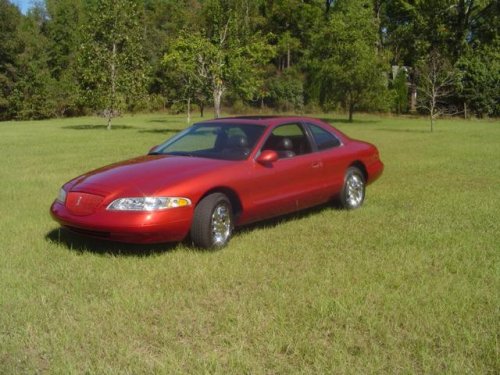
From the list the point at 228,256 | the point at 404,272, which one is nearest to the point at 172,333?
the point at 228,256

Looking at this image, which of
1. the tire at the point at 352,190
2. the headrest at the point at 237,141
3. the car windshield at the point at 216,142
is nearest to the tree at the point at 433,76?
the tire at the point at 352,190

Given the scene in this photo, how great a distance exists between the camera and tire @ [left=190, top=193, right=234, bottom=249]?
6070mm

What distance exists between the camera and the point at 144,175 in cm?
625

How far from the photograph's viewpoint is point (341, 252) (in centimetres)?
614

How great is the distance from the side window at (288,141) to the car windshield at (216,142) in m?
0.21

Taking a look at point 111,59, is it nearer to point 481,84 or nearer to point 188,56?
point 188,56

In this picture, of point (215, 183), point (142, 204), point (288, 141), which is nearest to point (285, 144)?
point (288, 141)

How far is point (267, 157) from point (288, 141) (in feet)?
2.96

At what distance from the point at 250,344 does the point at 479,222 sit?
4.70 meters

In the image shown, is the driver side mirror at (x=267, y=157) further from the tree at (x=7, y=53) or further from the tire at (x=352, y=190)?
the tree at (x=7, y=53)

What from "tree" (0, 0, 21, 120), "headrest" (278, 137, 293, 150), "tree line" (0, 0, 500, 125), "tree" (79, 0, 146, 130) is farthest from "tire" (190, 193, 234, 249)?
"tree" (0, 0, 21, 120)

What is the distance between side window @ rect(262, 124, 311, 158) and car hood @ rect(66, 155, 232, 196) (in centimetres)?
92

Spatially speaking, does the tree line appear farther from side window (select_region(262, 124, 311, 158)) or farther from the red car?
side window (select_region(262, 124, 311, 158))

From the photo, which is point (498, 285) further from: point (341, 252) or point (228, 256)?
point (228, 256)
